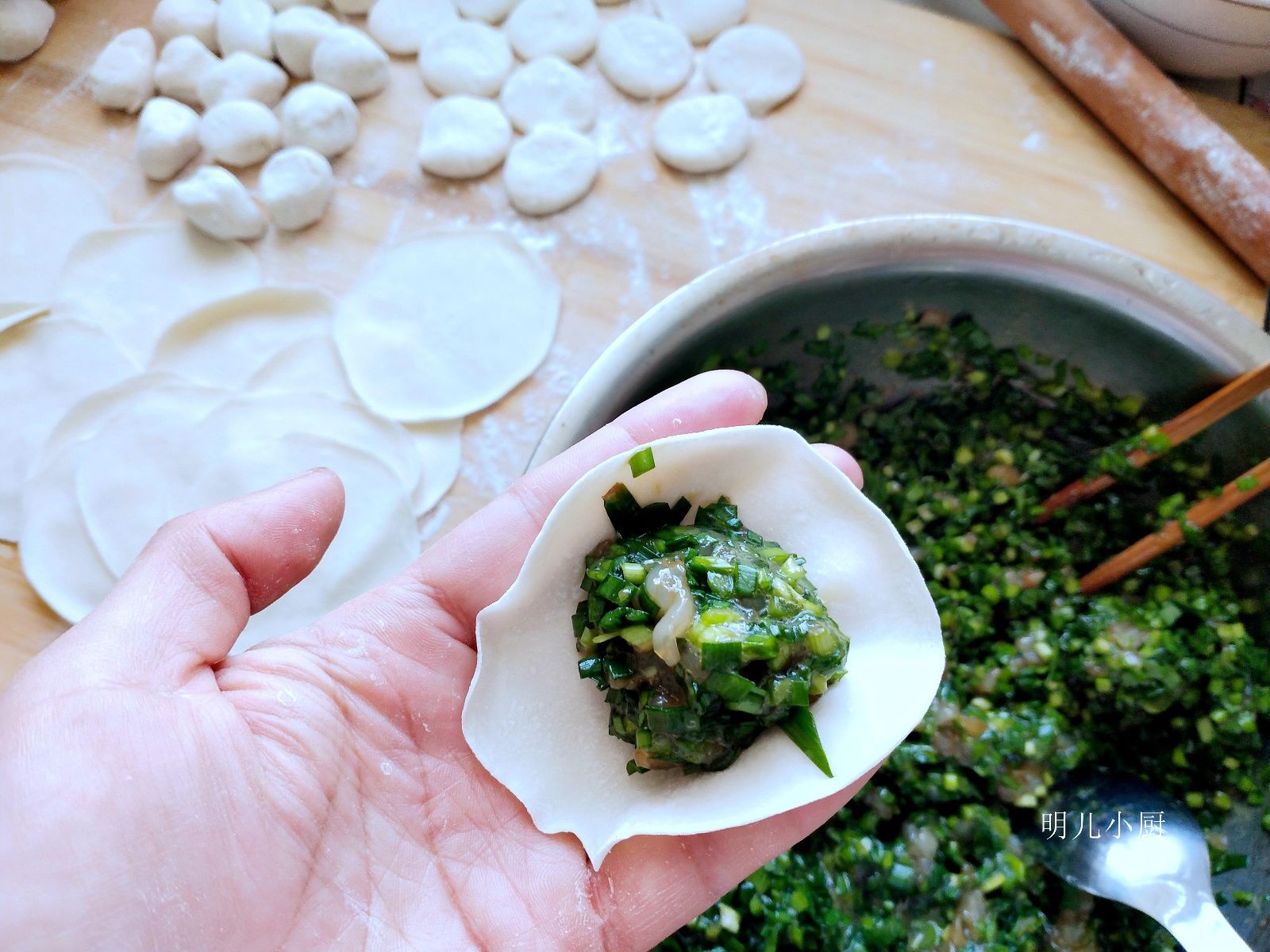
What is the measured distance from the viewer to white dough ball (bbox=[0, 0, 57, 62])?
209 centimetres

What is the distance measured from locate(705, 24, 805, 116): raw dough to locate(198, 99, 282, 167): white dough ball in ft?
3.45

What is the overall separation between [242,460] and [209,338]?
0.33 m

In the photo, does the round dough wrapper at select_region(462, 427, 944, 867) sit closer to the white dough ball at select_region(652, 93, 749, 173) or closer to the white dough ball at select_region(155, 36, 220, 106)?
the white dough ball at select_region(652, 93, 749, 173)

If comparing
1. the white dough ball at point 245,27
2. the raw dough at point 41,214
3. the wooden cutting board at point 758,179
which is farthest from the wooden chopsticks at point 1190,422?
the raw dough at point 41,214

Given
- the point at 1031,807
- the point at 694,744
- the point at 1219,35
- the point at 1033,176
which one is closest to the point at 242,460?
the point at 694,744

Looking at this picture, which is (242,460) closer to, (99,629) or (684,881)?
(99,629)

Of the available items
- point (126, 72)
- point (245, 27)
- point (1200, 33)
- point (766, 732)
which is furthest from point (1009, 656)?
point (126, 72)

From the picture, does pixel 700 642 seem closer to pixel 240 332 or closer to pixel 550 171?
pixel 550 171

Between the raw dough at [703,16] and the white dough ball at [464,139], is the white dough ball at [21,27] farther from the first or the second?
the raw dough at [703,16]

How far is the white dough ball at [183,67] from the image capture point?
2.09 m

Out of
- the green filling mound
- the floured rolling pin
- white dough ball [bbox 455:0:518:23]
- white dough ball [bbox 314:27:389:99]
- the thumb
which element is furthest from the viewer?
white dough ball [bbox 455:0:518:23]

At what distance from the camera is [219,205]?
195 centimetres

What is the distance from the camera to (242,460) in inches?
73.5

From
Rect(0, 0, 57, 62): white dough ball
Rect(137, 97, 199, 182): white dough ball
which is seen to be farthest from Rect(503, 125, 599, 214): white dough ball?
Rect(0, 0, 57, 62): white dough ball
